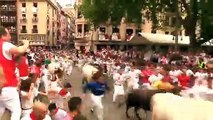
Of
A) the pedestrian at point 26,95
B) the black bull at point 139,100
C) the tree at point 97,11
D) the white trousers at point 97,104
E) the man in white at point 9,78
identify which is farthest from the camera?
the tree at point 97,11

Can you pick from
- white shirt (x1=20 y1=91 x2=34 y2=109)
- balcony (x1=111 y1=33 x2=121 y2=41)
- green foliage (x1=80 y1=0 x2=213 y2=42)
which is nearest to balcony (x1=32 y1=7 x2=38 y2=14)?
balcony (x1=111 y1=33 x2=121 y2=41)

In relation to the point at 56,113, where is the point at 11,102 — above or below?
above

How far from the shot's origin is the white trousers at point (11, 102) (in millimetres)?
8688

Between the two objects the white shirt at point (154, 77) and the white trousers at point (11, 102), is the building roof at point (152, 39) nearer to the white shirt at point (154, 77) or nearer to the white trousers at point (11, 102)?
the white shirt at point (154, 77)

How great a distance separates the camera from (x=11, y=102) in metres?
8.77

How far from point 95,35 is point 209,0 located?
184 feet

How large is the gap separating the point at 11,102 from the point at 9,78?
36 cm

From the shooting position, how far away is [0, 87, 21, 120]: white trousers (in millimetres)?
8688

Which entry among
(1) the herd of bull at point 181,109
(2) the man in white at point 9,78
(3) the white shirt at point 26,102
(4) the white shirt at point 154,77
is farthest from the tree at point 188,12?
(2) the man in white at point 9,78

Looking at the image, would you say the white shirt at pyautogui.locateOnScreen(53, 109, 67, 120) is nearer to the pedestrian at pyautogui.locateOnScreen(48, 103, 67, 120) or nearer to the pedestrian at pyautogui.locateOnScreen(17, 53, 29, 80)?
the pedestrian at pyautogui.locateOnScreen(48, 103, 67, 120)

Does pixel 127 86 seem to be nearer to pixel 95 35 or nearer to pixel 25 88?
pixel 25 88

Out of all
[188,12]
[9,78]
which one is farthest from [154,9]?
[9,78]

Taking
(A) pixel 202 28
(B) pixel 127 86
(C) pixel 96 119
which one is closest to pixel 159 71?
(B) pixel 127 86

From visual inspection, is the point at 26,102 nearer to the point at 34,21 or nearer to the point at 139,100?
the point at 139,100
